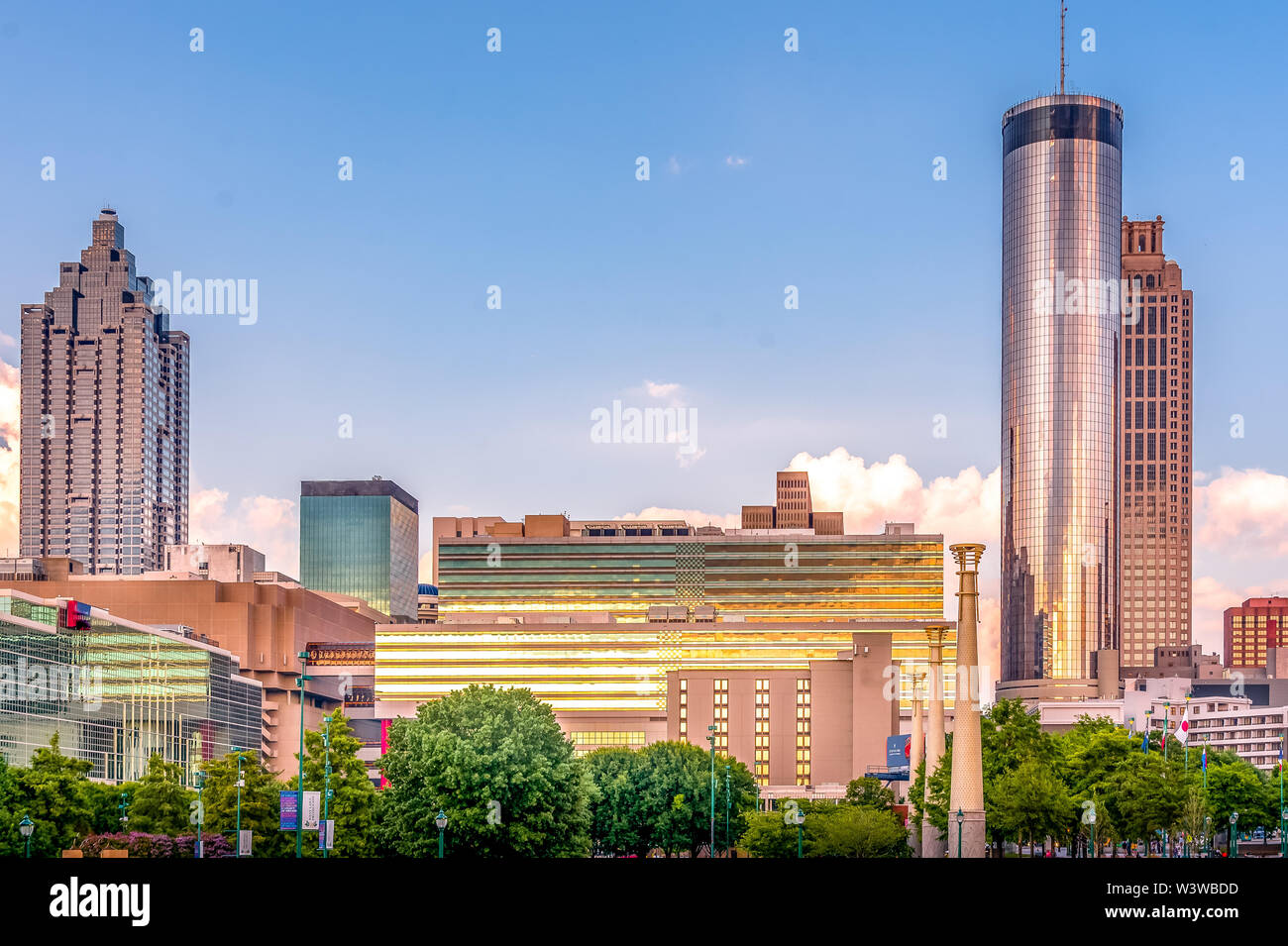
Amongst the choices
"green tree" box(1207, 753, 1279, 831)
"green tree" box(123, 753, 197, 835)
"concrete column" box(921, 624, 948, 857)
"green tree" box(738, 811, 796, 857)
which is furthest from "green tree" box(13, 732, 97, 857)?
"green tree" box(1207, 753, 1279, 831)

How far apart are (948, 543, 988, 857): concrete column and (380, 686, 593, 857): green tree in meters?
20.0

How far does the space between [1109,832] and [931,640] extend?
1870cm

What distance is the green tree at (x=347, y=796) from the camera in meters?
86.7

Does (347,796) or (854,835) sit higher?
(347,796)

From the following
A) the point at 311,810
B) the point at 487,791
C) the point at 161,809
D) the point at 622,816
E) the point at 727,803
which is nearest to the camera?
the point at 311,810

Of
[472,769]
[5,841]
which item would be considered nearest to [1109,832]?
[472,769]

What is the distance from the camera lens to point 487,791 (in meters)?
78.2

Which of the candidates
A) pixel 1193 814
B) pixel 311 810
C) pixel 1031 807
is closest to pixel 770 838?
pixel 1031 807

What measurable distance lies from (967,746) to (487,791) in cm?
2640

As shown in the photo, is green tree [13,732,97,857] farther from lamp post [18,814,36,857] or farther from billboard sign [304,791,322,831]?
billboard sign [304,791,322,831]

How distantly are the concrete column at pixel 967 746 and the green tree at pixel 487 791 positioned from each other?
65.5ft

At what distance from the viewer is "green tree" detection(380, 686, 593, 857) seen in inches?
3103

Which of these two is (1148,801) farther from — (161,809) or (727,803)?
(161,809)
